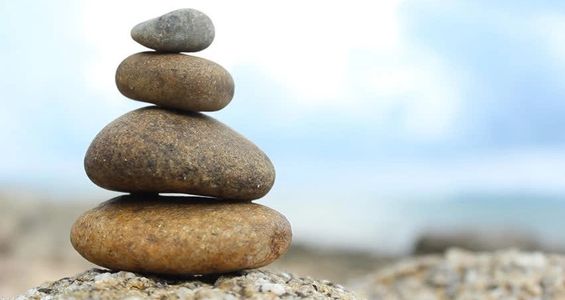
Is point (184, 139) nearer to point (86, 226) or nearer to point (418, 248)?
point (86, 226)

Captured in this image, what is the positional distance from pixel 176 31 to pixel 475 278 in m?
7.44

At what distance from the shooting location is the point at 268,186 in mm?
6059

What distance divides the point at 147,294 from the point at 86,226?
1.01 meters

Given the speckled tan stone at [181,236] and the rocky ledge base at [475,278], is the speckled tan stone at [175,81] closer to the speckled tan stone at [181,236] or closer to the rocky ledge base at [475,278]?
the speckled tan stone at [181,236]

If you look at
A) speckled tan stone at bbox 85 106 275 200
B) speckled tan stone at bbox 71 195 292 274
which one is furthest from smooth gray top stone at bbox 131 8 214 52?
speckled tan stone at bbox 71 195 292 274

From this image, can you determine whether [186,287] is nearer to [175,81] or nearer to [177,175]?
[177,175]

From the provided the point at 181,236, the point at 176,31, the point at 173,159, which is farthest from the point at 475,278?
the point at 176,31

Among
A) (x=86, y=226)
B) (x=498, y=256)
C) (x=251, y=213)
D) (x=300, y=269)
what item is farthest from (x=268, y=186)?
(x=300, y=269)

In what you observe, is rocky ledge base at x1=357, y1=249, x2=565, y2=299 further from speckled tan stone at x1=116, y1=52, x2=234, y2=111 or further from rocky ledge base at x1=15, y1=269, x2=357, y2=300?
speckled tan stone at x1=116, y1=52, x2=234, y2=111

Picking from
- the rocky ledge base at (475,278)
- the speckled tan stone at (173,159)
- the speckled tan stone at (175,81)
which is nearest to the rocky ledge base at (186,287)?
the speckled tan stone at (173,159)

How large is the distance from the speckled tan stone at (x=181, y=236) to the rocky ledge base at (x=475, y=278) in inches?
238

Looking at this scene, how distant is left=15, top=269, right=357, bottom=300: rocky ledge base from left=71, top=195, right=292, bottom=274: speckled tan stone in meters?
0.12

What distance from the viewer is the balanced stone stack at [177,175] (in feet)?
18.0

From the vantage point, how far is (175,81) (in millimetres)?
5848
